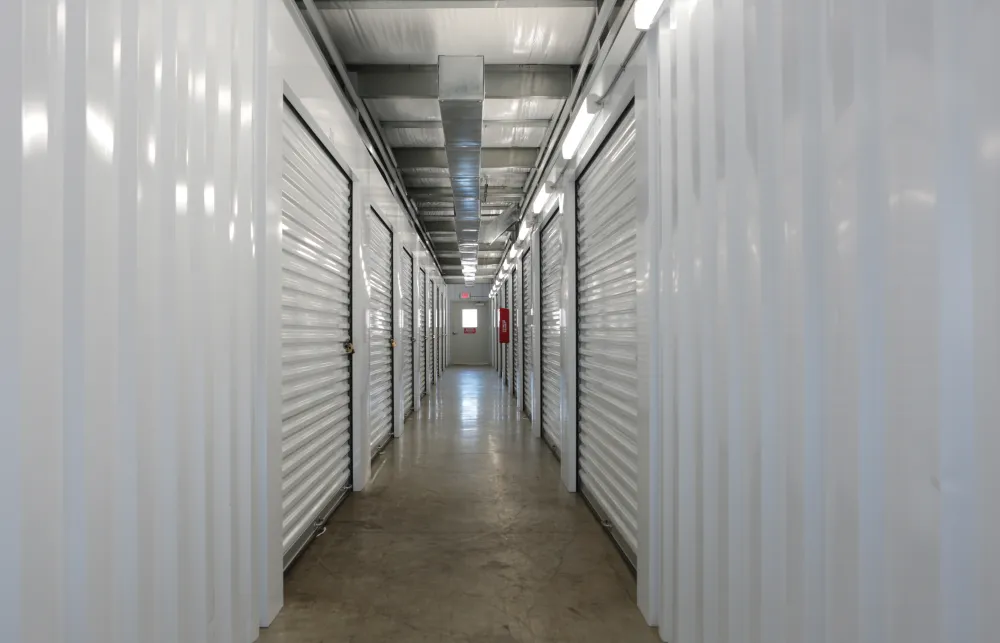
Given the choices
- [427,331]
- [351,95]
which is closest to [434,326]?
[427,331]

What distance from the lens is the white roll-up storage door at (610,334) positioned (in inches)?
125

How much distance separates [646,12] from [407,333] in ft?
22.3

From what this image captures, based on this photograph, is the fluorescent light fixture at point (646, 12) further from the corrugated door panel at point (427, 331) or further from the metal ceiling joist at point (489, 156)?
the corrugated door panel at point (427, 331)

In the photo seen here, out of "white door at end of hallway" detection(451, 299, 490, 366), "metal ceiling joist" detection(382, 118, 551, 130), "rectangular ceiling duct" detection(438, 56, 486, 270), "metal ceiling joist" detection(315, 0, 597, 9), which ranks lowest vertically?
"white door at end of hallway" detection(451, 299, 490, 366)

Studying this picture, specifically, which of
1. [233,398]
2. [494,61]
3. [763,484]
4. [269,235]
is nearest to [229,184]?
[269,235]

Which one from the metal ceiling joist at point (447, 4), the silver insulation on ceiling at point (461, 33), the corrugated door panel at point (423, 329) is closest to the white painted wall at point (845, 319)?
the metal ceiling joist at point (447, 4)

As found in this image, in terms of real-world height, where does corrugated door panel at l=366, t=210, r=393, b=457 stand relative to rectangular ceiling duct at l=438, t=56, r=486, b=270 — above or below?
below

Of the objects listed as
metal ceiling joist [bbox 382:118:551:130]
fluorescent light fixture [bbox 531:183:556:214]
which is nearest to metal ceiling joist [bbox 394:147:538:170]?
fluorescent light fixture [bbox 531:183:556:214]

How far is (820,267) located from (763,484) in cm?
76

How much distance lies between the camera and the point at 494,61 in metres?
4.26

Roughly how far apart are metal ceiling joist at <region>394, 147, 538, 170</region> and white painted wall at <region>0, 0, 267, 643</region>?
162 inches

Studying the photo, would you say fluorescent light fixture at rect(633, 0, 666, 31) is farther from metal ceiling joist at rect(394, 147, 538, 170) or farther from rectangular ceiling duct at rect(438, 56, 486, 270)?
metal ceiling joist at rect(394, 147, 538, 170)

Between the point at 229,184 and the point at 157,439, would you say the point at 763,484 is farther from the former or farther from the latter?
the point at 229,184

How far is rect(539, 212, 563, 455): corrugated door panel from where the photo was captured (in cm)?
582
